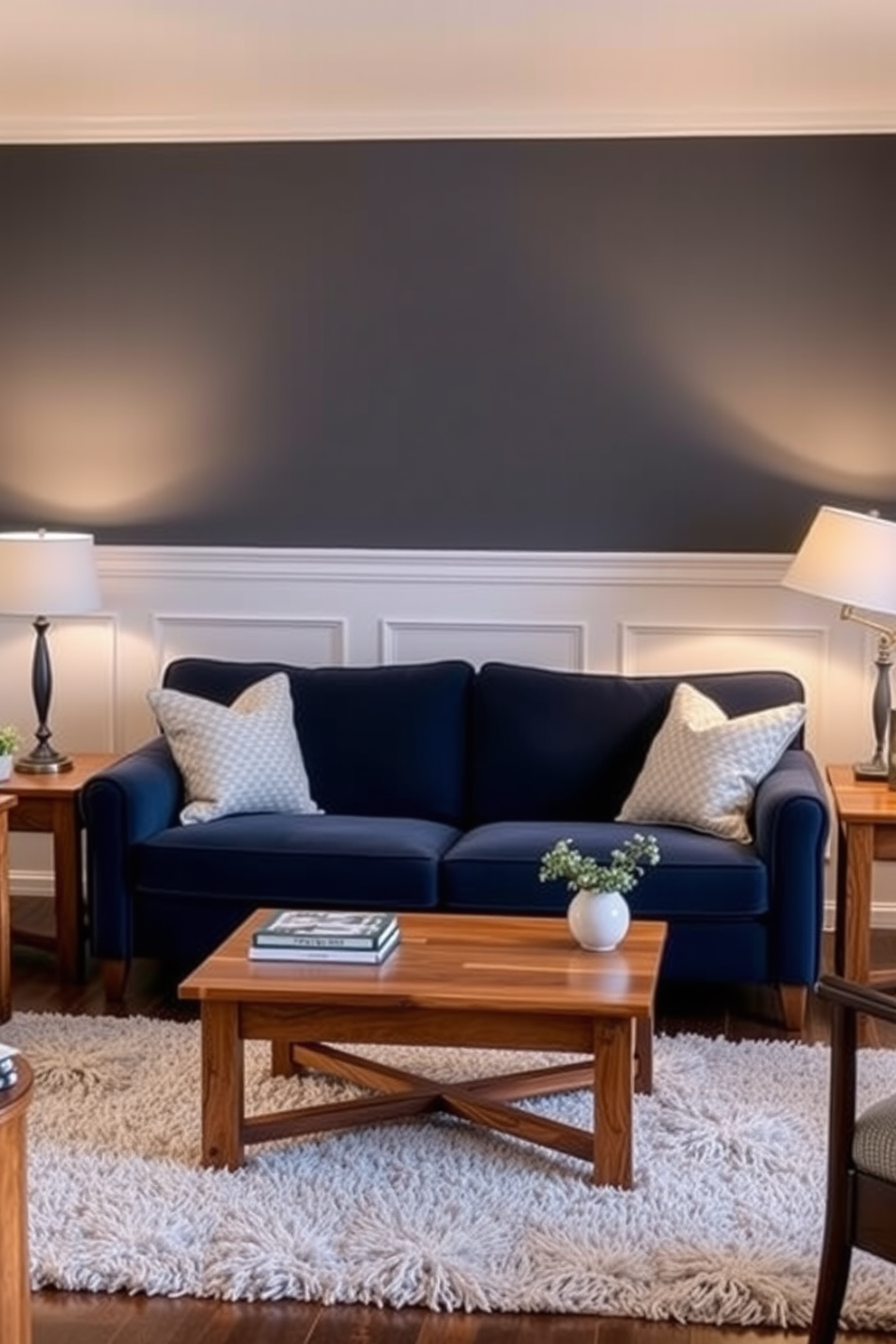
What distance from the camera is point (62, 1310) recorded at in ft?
8.75

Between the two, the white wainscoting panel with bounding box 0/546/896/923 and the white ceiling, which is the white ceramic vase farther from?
the white ceiling

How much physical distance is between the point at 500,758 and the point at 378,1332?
2.24 metres

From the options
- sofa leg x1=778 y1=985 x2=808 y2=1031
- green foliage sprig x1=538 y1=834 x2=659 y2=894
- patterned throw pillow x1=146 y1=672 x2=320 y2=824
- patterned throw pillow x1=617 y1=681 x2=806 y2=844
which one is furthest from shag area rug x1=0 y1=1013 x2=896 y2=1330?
patterned throw pillow x1=146 y1=672 x2=320 y2=824

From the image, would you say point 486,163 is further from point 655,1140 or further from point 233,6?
point 655,1140

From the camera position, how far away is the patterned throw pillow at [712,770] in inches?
167

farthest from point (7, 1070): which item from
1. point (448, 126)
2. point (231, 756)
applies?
point (448, 126)

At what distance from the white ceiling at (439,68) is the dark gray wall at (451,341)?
8cm

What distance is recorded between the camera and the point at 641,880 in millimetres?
4008

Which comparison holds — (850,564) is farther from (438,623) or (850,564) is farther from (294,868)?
(294,868)

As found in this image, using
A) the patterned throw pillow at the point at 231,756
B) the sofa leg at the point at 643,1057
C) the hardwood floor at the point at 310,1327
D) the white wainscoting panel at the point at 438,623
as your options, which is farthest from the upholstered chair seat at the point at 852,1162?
the white wainscoting panel at the point at 438,623

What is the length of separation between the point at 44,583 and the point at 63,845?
774 millimetres

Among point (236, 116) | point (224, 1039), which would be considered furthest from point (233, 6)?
point (224, 1039)

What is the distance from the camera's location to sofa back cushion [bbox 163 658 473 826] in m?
4.67

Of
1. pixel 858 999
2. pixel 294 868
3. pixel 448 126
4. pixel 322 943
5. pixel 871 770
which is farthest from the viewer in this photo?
pixel 448 126
